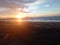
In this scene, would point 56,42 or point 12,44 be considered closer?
point 12,44

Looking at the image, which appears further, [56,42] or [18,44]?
[56,42]

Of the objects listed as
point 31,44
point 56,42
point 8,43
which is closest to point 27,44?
point 31,44

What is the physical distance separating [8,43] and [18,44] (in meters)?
0.74

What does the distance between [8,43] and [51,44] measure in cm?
295

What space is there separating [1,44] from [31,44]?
2010 millimetres

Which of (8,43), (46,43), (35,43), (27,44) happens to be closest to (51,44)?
(46,43)

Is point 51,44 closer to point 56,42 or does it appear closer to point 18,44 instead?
point 56,42

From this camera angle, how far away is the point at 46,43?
841 centimetres

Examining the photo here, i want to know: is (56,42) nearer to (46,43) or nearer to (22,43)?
(46,43)

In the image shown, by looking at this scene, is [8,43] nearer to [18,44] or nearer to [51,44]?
[18,44]

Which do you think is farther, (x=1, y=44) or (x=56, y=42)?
(x=56, y=42)

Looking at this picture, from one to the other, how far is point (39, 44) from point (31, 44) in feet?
1.79

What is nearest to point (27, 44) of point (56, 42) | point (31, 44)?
point (31, 44)

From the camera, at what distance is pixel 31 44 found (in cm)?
816
